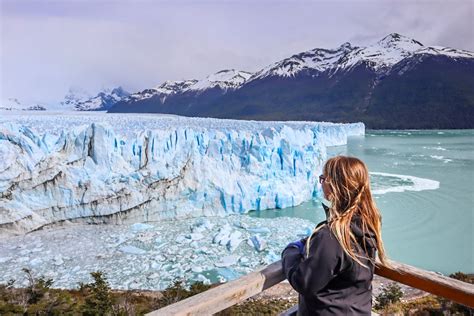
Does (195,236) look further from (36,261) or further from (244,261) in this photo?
(36,261)

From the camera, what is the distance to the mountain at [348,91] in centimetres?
5569

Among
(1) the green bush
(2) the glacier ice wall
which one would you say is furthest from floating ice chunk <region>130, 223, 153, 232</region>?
(1) the green bush

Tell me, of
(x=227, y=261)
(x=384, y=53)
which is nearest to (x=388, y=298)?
(x=227, y=261)

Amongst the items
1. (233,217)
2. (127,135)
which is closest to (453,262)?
(233,217)

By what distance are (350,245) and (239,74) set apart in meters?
97.9

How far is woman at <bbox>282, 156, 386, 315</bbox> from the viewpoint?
0.99m

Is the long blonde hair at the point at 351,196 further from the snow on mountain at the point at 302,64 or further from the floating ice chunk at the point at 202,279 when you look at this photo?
the snow on mountain at the point at 302,64

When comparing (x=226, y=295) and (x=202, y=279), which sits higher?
(x=226, y=295)

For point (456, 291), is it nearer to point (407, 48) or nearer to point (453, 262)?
point (453, 262)

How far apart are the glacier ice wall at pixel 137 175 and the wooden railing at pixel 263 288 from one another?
7203 mm

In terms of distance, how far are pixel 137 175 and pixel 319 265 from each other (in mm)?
7650

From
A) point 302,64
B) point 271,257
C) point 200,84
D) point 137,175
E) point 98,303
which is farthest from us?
point 302,64

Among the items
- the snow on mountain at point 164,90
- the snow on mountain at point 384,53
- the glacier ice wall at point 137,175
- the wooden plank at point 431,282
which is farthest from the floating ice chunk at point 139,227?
the snow on mountain at point 384,53

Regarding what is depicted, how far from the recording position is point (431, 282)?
127 centimetres
